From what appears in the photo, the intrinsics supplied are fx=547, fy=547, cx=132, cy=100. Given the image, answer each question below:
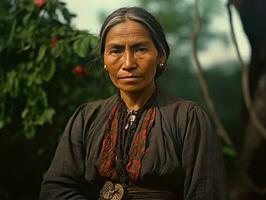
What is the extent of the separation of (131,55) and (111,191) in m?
0.47

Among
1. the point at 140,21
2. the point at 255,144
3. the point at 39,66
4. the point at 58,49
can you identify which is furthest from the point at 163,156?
the point at 255,144

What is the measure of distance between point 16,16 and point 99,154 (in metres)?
1.41

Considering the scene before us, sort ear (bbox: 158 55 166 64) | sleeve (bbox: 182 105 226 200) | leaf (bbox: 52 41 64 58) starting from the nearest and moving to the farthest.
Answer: sleeve (bbox: 182 105 226 200) → ear (bbox: 158 55 166 64) → leaf (bbox: 52 41 64 58)

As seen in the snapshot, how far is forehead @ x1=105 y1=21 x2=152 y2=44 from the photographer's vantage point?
1.83m

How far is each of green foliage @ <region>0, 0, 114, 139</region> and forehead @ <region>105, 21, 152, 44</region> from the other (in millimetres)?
738

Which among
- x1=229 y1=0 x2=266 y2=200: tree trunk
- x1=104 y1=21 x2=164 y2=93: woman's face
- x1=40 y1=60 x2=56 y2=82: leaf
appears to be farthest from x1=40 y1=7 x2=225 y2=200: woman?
x1=229 y1=0 x2=266 y2=200: tree trunk

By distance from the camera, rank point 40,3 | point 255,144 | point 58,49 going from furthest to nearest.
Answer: point 255,144 < point 40,3 < point 58,49

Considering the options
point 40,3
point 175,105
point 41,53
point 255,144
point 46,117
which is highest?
point 40,3

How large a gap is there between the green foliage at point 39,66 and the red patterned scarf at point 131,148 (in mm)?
768

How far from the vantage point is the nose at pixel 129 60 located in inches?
71.8

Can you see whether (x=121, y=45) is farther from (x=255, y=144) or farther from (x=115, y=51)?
(x=255, y=144)

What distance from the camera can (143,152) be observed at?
183 cm

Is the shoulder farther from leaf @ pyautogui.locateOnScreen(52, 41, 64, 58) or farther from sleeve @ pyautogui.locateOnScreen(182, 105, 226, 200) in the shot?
leaf @ pyautogui.locateOnScreen(52, 41, 64, 58)

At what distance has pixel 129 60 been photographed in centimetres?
182
